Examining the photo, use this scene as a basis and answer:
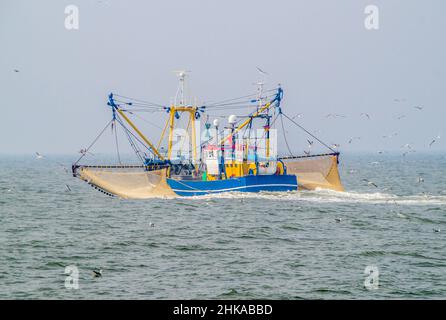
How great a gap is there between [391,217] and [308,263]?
17.8m

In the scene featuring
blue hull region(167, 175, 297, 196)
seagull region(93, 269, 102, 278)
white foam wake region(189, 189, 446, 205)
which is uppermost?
blue hull region(167, 175, 297, 196)

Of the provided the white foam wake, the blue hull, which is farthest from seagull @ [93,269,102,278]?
the blue hull

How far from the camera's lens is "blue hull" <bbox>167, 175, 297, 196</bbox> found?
6147cm

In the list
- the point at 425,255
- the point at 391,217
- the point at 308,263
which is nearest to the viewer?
the point at 308,263

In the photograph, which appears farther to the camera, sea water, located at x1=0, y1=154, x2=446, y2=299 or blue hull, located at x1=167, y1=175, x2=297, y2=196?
blue hull, located at x1=167, y1=175, x2=297, y2=196

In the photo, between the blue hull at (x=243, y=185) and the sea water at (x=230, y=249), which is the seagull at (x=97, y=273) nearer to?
the sea water at (x=230, y=249)

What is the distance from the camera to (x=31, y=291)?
2634 centimetres

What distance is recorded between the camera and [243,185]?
201 feet

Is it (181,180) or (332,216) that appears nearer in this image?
(332,216)

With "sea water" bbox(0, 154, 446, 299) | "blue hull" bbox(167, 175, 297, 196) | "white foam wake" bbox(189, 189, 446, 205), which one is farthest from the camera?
"blue hull" bbox(167, 175, 297, 196)

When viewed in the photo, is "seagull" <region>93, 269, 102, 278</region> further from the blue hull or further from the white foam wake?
the blue hull

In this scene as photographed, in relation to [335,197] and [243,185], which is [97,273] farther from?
[335,197]
